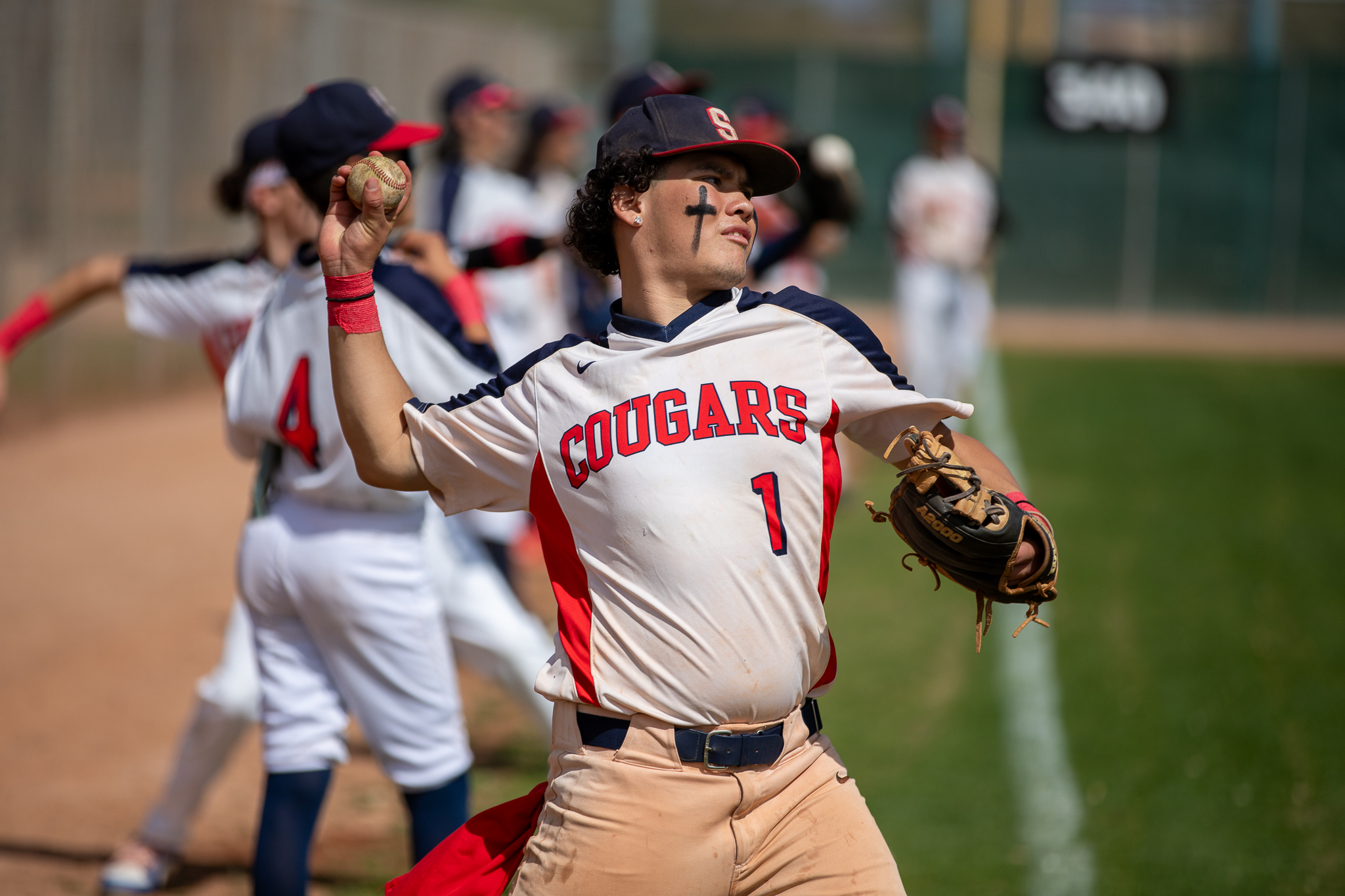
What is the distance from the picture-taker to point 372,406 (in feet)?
7.88

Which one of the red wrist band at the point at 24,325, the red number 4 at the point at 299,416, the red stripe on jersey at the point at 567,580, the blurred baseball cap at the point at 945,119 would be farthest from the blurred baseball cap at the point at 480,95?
the blurred baseball cap at the point at 945,119

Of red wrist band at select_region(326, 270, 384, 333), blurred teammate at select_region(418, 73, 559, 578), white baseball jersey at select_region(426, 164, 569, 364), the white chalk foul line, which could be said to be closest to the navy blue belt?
red wrist band at select_region(326, 270, 384, 333)

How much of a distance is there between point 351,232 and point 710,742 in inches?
42.4

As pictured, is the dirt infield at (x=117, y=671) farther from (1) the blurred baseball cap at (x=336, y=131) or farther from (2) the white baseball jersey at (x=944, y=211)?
(2) the white baseball jersey at (x=944, y=211)

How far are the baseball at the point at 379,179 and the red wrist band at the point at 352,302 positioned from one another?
0.13 meters

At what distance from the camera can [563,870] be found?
2211 millimetres

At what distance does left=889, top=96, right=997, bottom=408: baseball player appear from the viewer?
496 inches

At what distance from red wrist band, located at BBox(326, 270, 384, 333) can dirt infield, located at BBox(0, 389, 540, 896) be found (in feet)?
7.41

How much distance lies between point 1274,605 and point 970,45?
1812cm

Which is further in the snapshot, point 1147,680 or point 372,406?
point 1147,680

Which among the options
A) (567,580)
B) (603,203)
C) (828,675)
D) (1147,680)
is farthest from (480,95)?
(828,675)

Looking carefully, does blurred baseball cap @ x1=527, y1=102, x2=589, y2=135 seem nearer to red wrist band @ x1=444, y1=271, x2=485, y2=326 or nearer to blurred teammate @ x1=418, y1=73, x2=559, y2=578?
blurred teammate @ x1=418, y1=73, x2=559, y2=578

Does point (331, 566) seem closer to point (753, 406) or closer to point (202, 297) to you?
point (202, 297)

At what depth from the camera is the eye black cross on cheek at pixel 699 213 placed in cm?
Result: 237
